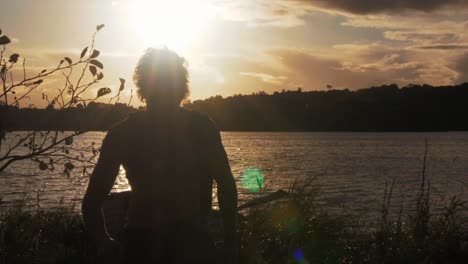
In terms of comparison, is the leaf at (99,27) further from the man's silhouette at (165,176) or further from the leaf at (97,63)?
the man's silhouette at (165,176)

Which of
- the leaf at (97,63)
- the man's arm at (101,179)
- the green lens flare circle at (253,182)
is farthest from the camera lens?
the green lens flare circle at (253,182)

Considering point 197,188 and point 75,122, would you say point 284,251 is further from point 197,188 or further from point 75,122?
point 197,188

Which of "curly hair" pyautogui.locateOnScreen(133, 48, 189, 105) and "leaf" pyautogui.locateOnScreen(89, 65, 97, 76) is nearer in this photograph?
"curly hair" pyautogui.locateOnScreen(133, 48, 189, 105)

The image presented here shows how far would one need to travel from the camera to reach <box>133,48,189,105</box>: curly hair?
3.69 metres

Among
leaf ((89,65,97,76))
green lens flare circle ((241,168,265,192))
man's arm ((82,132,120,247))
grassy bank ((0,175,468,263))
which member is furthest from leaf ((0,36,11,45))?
green lens flare circle ((241,168,265,192))

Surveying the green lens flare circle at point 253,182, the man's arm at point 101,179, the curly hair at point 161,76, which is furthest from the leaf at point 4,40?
the green lens flare circle at point 253,182

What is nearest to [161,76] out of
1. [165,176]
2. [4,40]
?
[165,176]

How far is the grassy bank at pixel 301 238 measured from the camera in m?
7.70

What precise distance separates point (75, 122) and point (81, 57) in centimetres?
76

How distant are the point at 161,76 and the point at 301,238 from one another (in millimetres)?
5633

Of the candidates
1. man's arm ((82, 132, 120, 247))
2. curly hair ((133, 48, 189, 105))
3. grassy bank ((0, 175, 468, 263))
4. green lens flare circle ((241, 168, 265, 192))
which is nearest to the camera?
man's arm ((82, 132, 120, 247))

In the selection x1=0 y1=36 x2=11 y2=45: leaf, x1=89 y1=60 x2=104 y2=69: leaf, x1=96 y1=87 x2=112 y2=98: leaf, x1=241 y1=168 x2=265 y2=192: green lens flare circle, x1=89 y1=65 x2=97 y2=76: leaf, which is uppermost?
x1=0 y1=36 x2=11 y2=45: leaf

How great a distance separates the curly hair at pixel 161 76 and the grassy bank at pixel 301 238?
3727 millimetres

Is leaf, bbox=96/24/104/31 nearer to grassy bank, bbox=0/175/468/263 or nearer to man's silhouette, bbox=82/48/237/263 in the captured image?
man's silhouette, bbox=82/48/237/263
